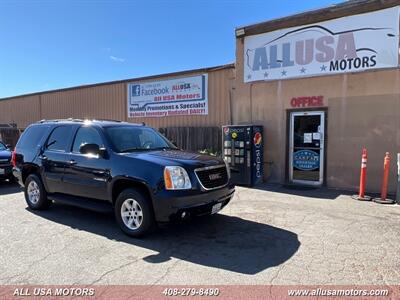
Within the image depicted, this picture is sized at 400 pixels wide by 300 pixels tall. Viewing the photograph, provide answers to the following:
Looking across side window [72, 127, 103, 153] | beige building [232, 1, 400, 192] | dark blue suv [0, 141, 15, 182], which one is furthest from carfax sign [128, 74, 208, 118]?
side window [72, 127, 103, 153]

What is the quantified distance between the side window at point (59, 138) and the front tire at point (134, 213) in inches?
78.6

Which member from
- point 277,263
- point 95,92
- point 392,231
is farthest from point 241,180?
point 95,92

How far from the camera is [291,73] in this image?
1002 cm

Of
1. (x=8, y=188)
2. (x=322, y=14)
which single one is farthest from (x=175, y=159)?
(x=8, y=188)

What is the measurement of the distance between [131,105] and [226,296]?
1227cm

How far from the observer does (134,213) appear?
535 centimetres

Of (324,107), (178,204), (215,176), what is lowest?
(178,204)

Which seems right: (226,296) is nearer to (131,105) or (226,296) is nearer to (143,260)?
(143,260)

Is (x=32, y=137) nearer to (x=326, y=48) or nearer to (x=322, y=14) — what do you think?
(x=326, y=48)

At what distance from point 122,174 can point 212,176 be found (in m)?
1.43

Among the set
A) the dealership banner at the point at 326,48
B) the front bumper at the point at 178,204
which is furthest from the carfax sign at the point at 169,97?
the front bumper at the point at 178,204

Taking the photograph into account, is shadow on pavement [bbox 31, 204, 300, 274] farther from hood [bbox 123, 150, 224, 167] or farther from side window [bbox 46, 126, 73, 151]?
side window [bbox 46, 126, 73, 151]

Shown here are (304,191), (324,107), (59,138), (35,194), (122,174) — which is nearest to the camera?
(122,174)

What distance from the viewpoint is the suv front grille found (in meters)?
5.27
